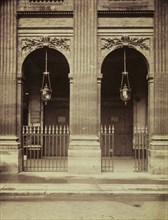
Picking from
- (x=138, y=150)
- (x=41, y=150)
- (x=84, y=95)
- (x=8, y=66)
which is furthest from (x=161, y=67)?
(x=41, y=150)

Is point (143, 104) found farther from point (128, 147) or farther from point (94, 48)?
point (94, 48)

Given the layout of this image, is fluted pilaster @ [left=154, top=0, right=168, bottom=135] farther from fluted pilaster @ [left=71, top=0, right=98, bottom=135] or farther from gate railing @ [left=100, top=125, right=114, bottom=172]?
fluted pilaster @ [left=71, top=0, right=98, bottom=135]

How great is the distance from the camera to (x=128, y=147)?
18.0 m

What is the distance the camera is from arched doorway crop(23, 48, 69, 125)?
17.5 m

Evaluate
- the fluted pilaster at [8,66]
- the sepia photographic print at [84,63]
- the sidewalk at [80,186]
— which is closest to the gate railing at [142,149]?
the sepia photographic print at [84,63]

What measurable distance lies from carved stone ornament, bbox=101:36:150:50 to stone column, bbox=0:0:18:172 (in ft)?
12.3

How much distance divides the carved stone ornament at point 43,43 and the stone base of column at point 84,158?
158 inches

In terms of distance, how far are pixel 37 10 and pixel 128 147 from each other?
945 cm

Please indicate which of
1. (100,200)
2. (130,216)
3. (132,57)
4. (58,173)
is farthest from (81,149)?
(132,57)

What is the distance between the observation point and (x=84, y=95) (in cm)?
1227

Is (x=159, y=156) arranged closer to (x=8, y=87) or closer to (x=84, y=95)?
(x=84, y=95)

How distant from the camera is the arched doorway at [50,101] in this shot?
57.5ft

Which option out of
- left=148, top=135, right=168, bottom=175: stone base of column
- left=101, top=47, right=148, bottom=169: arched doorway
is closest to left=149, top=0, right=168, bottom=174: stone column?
left=148, top=135, right=168, bottom=175: stone base of column

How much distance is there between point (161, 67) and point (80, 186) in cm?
589
